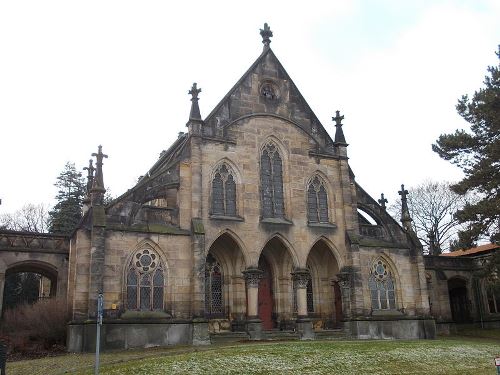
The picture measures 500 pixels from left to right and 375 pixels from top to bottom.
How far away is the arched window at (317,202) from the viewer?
90.2 ft

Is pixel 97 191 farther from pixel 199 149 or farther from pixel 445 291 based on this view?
pixel 445 291

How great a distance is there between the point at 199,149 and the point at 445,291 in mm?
21747

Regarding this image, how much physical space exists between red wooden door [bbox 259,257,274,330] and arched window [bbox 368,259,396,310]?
5.15 metres

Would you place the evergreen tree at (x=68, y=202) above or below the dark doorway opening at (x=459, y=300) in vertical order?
above

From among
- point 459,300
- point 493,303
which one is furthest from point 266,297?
point 459,300

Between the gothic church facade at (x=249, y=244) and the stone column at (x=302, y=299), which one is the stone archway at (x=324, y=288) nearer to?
the gothic church facade at (x=249, y=244)

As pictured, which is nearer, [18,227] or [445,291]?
[445,291]

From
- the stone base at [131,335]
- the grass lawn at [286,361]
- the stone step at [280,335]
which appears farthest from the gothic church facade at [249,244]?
the grass lawn at [286,361]

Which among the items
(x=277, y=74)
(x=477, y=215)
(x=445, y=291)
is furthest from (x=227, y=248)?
(x=445, y=291)

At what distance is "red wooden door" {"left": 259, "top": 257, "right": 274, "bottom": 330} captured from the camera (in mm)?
26438

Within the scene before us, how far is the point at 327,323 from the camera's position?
2758 centimetres

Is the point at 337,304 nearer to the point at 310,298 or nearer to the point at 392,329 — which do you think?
the point at 310,298

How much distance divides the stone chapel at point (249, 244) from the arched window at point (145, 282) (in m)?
0.05

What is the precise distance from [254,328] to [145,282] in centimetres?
527
